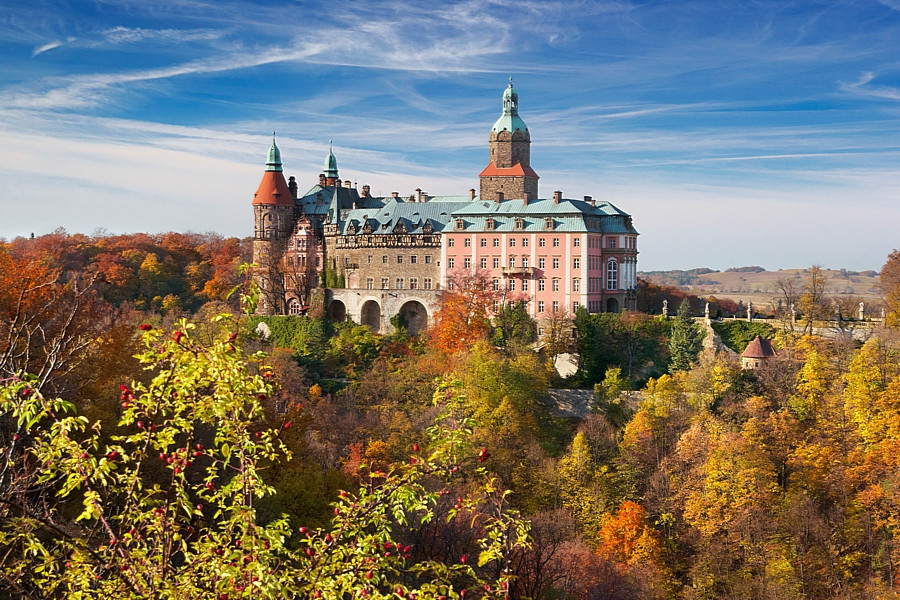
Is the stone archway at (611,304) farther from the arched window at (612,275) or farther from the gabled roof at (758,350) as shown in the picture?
the gabled roof at (758,350)

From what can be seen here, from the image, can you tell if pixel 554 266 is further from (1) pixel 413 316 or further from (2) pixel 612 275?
(1) pixel 413 316

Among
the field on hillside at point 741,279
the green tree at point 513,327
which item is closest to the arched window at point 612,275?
the green tree at point 513,327

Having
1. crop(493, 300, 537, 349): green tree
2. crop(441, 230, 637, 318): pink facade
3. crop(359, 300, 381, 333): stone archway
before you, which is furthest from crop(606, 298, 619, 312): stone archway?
crop(359, 300, 381, 333): stone archway

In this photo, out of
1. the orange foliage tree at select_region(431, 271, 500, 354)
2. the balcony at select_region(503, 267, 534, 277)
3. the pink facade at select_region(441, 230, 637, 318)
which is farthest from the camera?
the balcony at select_region(503, 267, 534, 277)

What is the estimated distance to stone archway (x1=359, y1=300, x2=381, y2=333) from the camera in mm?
54250

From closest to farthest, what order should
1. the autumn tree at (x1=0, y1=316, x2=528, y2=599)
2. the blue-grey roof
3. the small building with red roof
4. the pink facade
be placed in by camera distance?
1. the autumn tree at (x1=0, y1=316, x2=528, y2=599)
2. the small building with red roof
3. the pink facade
4. the blue-grey roof

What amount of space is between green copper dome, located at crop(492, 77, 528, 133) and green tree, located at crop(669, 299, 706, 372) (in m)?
16.9

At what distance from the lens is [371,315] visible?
54.8 metres

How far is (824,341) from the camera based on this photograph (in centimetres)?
4244

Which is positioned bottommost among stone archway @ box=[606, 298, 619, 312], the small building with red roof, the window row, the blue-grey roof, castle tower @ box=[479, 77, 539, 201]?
the small building with red roof

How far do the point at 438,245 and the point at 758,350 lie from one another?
66.8 ft

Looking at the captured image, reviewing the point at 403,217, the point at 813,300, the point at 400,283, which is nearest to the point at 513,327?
the point at 400,283

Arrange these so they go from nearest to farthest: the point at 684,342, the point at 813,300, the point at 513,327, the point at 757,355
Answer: the point at 757,355 → the point at 684,342 → the point at 813,300 → the point at 513,327

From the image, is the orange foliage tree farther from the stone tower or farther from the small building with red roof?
the small building with red roof
